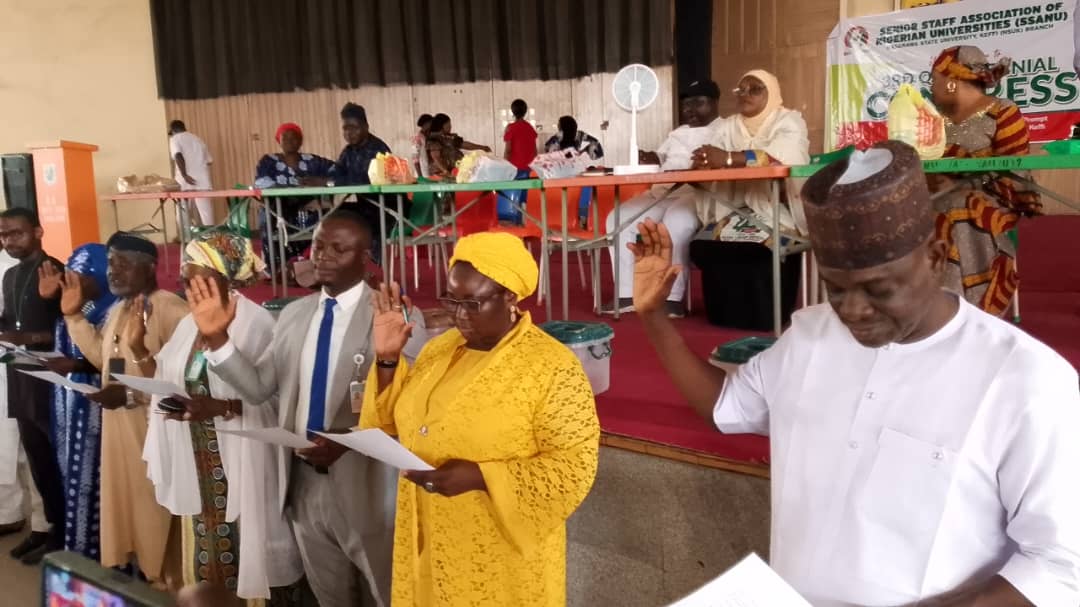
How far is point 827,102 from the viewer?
22.4 feet

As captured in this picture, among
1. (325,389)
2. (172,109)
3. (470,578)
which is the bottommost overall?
(470,578)

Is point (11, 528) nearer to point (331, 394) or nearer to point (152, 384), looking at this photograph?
point (152, 384)

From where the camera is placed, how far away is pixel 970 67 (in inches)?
117

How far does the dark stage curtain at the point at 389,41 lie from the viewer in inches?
327

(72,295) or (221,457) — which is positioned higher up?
(72,295)

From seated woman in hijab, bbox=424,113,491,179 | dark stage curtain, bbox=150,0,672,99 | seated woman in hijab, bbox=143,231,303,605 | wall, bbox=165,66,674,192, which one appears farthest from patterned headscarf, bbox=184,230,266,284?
dark stage curtain, bbox=150,0,672,99

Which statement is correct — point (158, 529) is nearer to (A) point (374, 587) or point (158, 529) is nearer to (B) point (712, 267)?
(A) point (374, 587)

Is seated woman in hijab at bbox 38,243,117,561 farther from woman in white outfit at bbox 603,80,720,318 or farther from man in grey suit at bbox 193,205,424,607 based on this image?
woman in white outfit at bbox 603,80,720,318

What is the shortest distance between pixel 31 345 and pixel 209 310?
1.69 meters

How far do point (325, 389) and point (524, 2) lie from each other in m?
7.24

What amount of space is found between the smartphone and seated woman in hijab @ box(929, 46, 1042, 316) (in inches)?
103

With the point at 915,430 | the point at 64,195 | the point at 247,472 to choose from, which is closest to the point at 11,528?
the point at 247,472

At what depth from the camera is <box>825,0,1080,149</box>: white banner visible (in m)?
5.58

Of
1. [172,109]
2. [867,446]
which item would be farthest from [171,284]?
[867,446]
